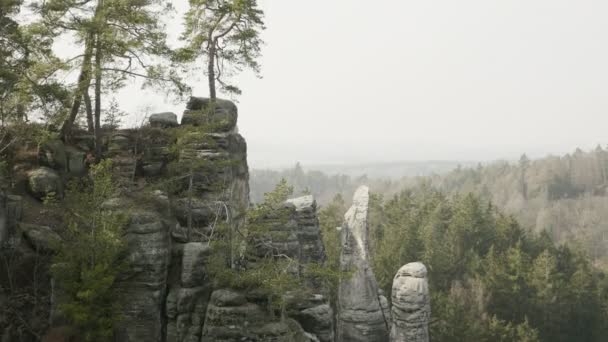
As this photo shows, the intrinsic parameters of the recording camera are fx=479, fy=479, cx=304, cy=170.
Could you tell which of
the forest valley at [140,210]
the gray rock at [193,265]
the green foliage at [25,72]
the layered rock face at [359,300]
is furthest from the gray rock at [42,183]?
the layered rock face at [359,300]

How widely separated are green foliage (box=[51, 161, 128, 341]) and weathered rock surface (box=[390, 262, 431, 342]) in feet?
38.9

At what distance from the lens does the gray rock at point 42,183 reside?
1661 centimetres

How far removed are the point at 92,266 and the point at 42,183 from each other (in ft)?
17.5

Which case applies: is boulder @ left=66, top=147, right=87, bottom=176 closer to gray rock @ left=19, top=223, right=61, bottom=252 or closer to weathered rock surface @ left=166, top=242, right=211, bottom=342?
gray rock @ left=19, top=223, right=61, bottom=252

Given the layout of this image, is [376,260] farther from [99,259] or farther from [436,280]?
[99,259]

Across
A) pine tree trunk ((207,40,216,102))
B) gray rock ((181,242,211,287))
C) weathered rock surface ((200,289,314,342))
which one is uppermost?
pine tree trunk ((207,40,216,102))

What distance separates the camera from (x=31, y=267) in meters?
14.8

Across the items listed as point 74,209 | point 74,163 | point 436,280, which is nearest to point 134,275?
point 74,209

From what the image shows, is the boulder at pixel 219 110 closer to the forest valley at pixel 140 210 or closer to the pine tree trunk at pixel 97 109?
the forest valley at pixel 140 210

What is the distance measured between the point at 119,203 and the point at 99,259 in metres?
2.36

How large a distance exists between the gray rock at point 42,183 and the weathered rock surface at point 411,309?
14.2 meters

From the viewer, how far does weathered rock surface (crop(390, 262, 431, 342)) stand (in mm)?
20500

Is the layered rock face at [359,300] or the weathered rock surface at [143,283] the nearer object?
the weathered rock surface at [143,283]

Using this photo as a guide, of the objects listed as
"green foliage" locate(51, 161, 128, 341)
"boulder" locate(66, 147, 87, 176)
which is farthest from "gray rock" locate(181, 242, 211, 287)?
"boulder" locate(66, 147, 87, 176)
